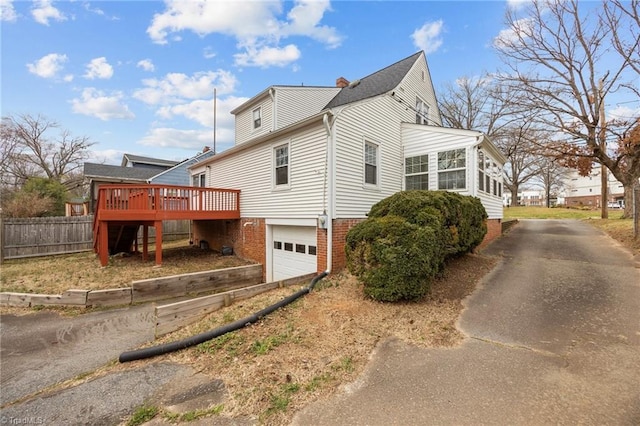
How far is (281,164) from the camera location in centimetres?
927

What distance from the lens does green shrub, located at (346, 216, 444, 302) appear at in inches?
191

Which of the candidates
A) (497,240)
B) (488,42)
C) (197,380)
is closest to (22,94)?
(197,380)

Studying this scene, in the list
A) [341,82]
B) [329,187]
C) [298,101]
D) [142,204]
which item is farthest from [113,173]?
[329,187]

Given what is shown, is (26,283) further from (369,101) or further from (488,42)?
(488,42)

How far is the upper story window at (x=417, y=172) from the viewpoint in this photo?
9.98m

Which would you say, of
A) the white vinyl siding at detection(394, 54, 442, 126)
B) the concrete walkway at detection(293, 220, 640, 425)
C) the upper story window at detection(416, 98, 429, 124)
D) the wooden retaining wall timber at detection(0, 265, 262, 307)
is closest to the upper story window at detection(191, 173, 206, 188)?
the wooden retaining wall timber at detection(0, 265, 262, 307)

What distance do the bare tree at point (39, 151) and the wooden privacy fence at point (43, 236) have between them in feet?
73.0

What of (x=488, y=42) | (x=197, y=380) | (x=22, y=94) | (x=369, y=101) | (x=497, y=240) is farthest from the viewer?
(x=488, y=42)

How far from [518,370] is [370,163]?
676cm

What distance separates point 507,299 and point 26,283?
12.2m

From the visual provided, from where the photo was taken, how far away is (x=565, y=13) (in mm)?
14516

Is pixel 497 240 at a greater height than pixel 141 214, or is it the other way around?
pixel 141 214

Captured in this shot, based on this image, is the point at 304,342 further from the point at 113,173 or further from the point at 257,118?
the point at 113,173

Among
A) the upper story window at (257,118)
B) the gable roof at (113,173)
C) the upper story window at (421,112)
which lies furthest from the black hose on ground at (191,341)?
the gable roof at (113,173)
